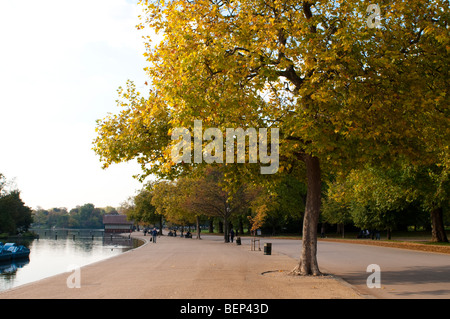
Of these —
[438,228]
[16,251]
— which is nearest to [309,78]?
[438,228]

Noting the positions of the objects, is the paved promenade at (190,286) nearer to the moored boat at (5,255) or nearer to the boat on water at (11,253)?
the moored boat at (5,255)

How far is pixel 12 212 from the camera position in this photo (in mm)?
97062

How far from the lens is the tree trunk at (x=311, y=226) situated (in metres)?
16.8

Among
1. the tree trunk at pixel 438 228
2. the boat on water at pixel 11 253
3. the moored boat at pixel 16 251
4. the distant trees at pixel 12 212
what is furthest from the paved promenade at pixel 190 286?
the distant trees at pixel 12 212

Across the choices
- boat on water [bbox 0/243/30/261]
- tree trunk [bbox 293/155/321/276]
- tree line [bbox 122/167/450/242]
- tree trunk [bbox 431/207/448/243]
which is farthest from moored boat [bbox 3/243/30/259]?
tree trunk [bbox 431/207/448/243]

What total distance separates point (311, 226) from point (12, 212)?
9518 centimetres

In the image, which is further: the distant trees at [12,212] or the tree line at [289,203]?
the distant trees at [12,212]

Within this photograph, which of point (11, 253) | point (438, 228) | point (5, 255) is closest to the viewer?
point (438, 228)

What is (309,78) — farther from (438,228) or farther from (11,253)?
(11,253)

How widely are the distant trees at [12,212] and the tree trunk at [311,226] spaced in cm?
8631

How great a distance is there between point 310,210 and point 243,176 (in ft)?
9.85

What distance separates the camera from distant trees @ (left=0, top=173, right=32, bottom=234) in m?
89.7
